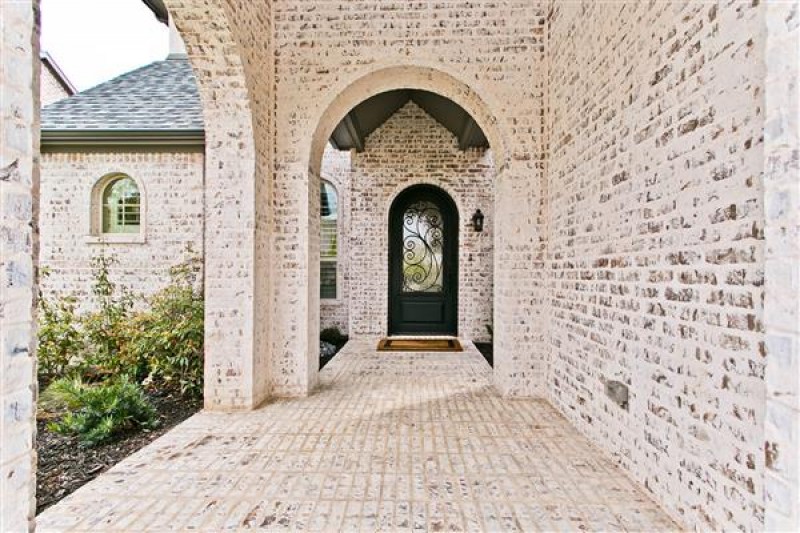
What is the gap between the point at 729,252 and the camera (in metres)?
1.88

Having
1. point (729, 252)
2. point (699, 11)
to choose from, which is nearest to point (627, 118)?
point (699, 11)

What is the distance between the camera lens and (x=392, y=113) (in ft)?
26.1

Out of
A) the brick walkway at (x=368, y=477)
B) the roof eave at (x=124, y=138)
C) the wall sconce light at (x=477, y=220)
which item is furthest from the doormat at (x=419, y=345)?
the roof eave at (x=124, y=138)

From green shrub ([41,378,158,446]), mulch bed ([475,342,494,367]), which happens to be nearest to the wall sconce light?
mulch bed ([475,342,494,367])

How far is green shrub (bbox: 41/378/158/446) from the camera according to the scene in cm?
334

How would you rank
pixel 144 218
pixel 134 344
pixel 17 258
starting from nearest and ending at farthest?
pixel 17 258 → pixel 134 344 → pixel 144 218

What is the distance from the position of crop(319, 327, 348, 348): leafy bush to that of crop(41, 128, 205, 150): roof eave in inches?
162

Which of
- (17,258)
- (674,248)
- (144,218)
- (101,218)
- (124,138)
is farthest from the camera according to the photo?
(101,218)

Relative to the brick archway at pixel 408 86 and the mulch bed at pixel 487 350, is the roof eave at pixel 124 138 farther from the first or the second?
the mulch bed at pixel 487 350

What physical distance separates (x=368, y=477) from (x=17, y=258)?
2193 mm

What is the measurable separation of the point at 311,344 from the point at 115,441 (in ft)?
6.19

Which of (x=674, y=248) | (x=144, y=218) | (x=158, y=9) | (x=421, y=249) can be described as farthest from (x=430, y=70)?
(x=158, y=9)

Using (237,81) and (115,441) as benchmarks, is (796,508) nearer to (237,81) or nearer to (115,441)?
(115,441)

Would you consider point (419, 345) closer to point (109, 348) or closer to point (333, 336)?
point (333, 336)
